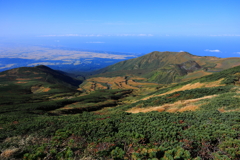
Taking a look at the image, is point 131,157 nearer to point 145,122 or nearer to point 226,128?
point 145,122

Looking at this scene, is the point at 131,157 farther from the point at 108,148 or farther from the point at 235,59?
the point at 235,59

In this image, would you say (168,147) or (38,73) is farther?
(38,73)

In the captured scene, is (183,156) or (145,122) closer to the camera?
(183,156)

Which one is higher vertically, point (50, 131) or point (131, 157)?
point (131, 157)

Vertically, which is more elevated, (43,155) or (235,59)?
(235,59)

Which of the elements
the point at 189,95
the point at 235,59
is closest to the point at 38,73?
the point at 189,95

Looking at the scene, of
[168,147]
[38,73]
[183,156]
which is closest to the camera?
[183,156]

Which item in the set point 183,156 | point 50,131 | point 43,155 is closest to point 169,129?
point 183,156

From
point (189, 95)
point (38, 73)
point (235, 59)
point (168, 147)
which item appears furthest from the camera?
point (38, 73)

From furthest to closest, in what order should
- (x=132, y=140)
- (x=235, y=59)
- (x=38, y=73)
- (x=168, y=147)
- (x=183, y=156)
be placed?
1. (x=38, y=73)
2. (x=235, y=59)
3. (x=132, y=140)
4. (x=168, y=147)
5. (x=183, y=156)
